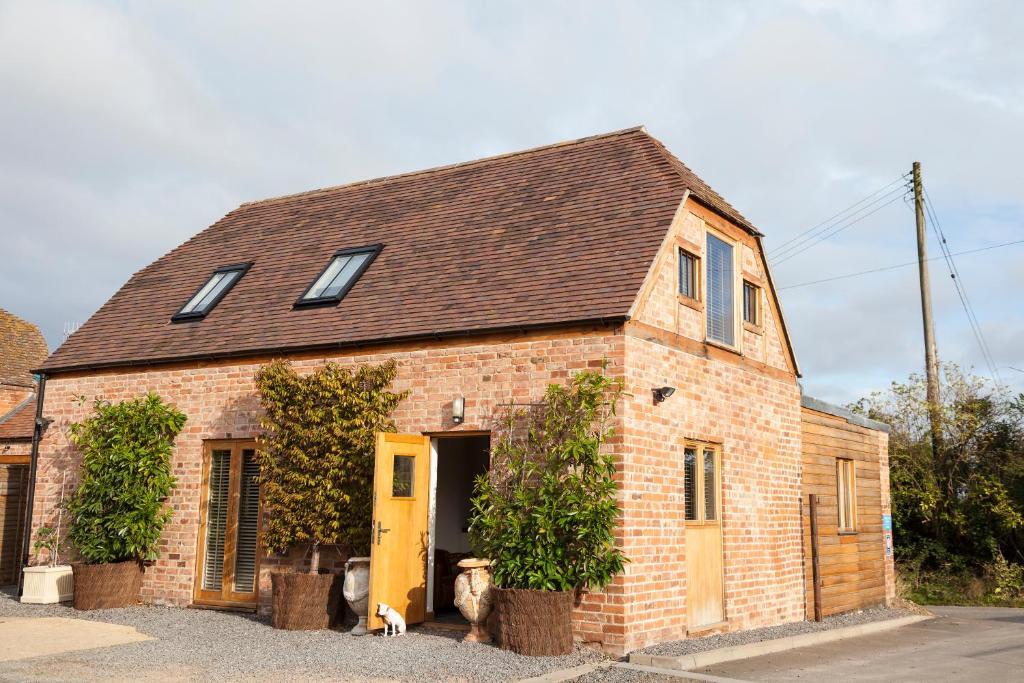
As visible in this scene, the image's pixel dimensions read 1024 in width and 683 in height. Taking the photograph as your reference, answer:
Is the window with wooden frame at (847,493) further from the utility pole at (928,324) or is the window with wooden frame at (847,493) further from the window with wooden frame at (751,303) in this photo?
the utility pole at (928,324)

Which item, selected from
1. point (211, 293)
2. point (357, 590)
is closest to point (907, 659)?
point (357, 590)

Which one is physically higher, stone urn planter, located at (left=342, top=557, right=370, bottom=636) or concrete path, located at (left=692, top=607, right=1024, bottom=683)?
stone urn planter, located at (left=342, top=557, right=370, bottom=636)

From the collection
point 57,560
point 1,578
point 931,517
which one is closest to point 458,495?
point 57,560

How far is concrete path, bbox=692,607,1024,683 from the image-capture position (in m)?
8.91

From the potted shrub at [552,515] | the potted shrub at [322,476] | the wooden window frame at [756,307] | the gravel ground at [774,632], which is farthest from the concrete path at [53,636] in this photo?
the wooden window frame at [756,307]

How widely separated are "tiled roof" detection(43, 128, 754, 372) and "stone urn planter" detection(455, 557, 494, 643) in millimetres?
2679

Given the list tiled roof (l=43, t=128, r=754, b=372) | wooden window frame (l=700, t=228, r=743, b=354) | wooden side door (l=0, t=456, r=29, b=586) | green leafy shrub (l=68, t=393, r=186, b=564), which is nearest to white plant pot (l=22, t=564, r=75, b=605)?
green leafy shrub (l=68, t=393, r=186, b=564)

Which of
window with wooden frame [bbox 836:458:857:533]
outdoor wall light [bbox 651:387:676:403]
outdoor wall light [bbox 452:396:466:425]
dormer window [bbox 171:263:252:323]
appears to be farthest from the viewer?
window with wooden frame [bbox 836:458:857:533]

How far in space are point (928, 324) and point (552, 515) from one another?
52.7 ft

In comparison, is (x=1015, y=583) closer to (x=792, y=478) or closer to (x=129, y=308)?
(x=792, y=478)

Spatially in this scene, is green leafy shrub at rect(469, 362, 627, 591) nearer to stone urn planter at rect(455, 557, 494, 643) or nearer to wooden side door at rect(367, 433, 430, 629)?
stone urn planter at rect(455, 557, 494, 643)

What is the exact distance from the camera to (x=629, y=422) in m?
9.83

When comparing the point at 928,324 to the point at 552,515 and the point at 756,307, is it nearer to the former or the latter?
the point at 756,307

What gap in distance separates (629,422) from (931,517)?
12.9 metres
